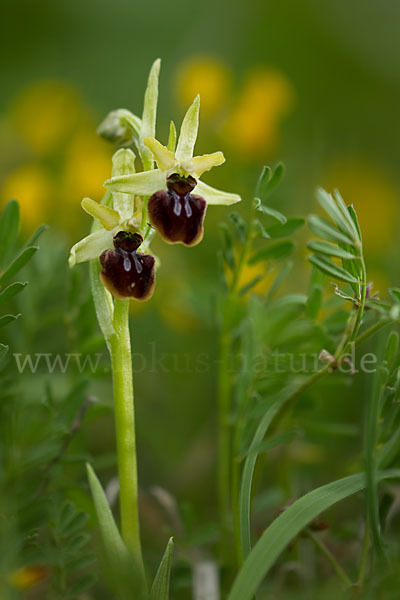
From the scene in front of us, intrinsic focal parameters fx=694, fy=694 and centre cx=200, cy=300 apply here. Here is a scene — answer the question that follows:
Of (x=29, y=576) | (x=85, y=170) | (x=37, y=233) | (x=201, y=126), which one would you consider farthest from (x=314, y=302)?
(x=201, y=126)

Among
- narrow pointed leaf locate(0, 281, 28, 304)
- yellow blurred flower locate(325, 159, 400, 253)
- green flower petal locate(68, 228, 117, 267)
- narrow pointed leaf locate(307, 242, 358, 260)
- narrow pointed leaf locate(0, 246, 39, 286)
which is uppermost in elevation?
yellow blurred flower locate(325, 159, 400, 253)

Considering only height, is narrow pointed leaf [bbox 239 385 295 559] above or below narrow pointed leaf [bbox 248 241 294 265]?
below

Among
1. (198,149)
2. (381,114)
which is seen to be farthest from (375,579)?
(381,114)

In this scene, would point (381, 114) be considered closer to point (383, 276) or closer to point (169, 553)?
point (383, 276)

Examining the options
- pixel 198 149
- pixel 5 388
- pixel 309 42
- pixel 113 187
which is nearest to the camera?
pixel 113 187

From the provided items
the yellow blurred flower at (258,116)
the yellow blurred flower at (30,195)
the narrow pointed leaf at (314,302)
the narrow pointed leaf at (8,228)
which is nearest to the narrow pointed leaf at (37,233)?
the narrow pointed leaf at (8,228)

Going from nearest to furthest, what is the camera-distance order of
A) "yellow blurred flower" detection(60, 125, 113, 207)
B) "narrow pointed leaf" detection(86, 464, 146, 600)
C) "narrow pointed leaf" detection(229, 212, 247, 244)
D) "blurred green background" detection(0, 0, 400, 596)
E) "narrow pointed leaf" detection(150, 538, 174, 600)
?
"narrow pointed leaf" detection(86, 464, 146, 600), "narrow pointed leaf" detection(150, 538, 174, 600), "narrow pointed leaf" detection(229, 212, 247, 244), "blurred green background" detection(0, 0, 400, 596), "yellow blurred flower" detection(60, 125, 113, 207)

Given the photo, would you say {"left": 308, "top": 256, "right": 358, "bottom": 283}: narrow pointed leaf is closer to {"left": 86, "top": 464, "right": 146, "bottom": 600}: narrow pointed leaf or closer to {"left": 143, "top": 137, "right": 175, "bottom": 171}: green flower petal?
{"left": 143, "top": 137, "right": 175, "bottom": 171}: green flower petal

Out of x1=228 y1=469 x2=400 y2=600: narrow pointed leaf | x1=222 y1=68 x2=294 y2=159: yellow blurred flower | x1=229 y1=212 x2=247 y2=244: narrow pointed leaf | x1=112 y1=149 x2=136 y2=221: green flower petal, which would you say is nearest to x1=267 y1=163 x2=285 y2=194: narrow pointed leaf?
x1=229 y1=212 x2=247 y2=244: narrow pointed leaf
